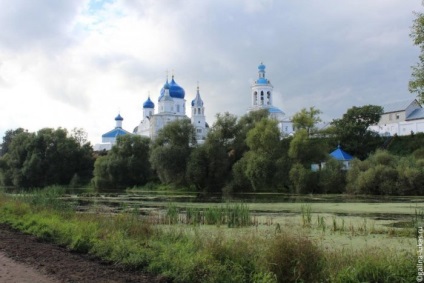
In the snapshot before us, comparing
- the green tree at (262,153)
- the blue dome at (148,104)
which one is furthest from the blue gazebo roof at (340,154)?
the blue dome at (148,104)

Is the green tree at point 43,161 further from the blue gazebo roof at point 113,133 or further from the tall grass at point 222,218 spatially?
the tall grass at point 222,218

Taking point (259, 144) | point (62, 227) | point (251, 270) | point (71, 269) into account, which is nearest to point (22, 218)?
point (62, 227)

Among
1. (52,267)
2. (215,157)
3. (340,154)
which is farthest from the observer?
(340,154)

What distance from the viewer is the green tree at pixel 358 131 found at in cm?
6514

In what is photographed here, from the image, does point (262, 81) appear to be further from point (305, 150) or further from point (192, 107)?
point (305, 150)

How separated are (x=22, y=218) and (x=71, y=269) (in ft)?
28.6

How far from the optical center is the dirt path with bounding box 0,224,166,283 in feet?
28.2

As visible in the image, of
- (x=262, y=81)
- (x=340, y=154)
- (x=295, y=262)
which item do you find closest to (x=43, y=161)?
(x=340, y=154)

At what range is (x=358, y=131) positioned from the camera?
66.6 metres

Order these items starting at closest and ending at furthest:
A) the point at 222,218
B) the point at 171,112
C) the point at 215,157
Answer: the point at 222,218 < the point at 215,157 < the point at 171,112

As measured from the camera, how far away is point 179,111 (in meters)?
108

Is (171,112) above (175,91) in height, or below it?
below

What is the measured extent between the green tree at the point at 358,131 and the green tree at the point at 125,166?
93.4ft

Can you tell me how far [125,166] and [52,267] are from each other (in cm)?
5755
